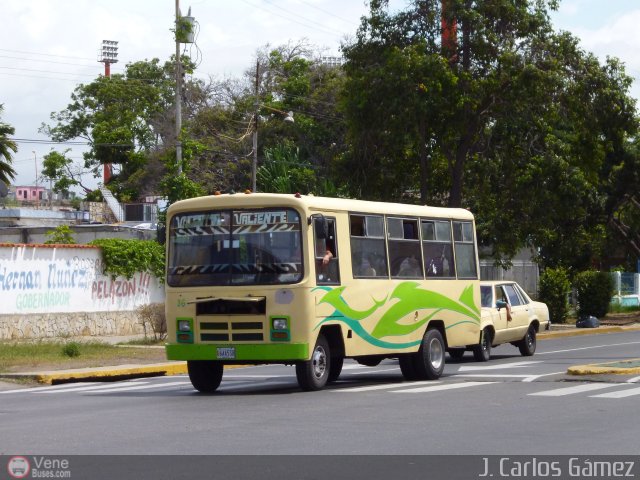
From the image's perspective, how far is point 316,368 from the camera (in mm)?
16797

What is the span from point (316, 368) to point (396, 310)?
7.42ft

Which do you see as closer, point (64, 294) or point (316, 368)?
point (316, 368)

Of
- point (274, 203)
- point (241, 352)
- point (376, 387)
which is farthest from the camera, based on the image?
point (376, 387)

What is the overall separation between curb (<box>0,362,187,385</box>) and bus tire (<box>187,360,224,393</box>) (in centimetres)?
450

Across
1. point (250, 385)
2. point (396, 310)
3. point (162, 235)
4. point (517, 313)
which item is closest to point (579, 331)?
point (517, 313)

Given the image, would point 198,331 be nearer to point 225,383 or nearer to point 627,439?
point 225,383

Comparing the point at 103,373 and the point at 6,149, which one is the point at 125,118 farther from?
the point at 103,373

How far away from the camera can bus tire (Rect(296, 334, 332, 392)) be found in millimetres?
16594

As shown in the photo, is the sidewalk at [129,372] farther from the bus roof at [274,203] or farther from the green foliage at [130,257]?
the green foliage at [130,257]
